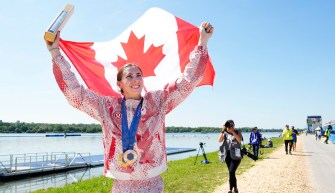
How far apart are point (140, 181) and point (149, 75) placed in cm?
149

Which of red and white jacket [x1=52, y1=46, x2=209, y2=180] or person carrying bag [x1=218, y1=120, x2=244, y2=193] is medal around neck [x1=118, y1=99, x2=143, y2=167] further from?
person carrying bag [x1=218, y1=120, x2=244, y2=193]

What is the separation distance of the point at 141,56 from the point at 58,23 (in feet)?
4.96

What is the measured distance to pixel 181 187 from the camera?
34.5 feet

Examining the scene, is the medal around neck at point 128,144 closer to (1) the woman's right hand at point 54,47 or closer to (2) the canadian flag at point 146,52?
(1) the woman's right hand at point 54,47

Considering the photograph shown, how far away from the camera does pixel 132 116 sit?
2.47 meters

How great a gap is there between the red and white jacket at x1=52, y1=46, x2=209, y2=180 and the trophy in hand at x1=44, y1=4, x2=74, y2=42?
18cm

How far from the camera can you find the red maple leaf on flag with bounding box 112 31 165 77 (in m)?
3.72

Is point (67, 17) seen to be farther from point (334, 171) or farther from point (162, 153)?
point (334, 171)

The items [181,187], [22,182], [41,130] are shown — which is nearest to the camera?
[181,187]

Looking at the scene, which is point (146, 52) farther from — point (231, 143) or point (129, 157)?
point (231, 143)

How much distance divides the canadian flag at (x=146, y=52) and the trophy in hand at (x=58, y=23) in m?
0.93

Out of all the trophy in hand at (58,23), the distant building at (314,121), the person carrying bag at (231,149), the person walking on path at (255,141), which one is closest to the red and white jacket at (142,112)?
the trophy in hand at (58,23)

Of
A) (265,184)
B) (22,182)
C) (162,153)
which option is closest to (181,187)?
(265,184)

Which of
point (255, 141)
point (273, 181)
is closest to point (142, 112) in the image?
point (273, 181)
